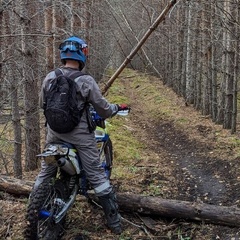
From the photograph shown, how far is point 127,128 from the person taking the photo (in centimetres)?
1391

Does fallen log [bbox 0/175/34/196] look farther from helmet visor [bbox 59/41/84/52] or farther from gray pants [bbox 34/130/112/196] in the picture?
helmet visor [bbox 59/41/84/52]

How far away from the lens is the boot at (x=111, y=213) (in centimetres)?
460

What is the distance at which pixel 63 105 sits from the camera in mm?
4051

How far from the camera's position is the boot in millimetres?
4602

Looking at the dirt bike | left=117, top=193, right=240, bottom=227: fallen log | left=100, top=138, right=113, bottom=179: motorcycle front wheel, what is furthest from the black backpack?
left=117, top=193, right=240, bottom=227: fallen log

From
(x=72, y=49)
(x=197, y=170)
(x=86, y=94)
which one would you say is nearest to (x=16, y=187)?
(x=86, y=94)

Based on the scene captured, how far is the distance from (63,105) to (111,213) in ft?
→ 5.33

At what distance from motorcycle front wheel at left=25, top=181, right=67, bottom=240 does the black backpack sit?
2.38 feet

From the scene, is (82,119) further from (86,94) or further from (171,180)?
(171,180)

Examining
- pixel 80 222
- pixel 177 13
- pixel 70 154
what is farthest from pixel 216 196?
pixel 177 13

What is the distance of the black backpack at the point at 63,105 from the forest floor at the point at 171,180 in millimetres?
1453

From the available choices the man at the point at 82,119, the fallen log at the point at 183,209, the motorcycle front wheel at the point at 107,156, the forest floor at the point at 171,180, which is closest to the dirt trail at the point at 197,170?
the forest floor at the point at 171,180

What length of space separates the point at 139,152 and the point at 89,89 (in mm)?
6107

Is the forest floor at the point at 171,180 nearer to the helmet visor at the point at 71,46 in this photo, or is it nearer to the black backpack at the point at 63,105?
the black backpack at the point at 63,105
